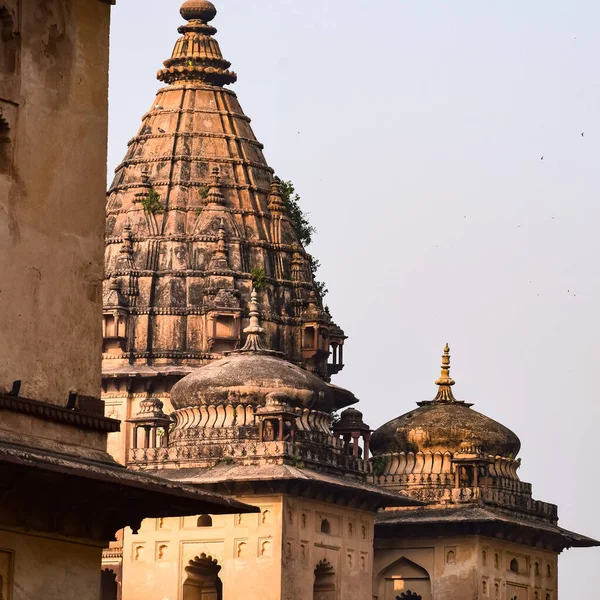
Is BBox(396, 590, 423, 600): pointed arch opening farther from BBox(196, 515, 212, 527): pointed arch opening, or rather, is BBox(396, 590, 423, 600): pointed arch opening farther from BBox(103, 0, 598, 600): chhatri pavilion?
BBox(196, 515, 212, 527): pointed arch opening

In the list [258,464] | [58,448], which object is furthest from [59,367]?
[258,464]

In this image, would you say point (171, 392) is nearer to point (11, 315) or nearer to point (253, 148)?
point (253, 148)

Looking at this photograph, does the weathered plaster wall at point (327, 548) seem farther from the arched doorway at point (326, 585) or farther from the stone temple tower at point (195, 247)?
the stone temple tower at point (195, 247)

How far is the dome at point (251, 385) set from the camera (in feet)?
164

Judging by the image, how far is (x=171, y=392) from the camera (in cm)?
5228

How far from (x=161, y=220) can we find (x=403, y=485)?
8796 millimetres

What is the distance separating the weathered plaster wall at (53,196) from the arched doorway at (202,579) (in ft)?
82.7

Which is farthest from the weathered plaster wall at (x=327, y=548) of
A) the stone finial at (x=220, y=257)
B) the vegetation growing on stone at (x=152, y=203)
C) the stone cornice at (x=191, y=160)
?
the stone cornice at (x=191, y=160)

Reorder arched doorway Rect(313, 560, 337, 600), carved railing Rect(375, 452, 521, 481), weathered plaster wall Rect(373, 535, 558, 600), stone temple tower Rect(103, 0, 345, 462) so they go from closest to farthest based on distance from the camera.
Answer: arched doorway Rect(313, 560, 337, 600), weathered plaster wall Rect(373, 535, 558, 600), carved railing Rect(375, 452, 521, 481), stone temple tower Rect(103, 0, 345, 462)

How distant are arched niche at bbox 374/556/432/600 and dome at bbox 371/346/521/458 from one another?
2606 millimetres


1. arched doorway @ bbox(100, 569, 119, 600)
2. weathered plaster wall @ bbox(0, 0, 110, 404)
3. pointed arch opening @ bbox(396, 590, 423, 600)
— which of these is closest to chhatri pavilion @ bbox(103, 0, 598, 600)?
pointed arch opening @ bbox(396, 590, 423, 600)

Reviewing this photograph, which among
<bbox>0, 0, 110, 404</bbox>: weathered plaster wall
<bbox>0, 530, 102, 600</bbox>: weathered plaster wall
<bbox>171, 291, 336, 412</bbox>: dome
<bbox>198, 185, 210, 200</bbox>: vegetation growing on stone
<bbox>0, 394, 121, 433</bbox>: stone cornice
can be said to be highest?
<bbox>198, 185, 210, 200</bbox>: vegetation growing on stone

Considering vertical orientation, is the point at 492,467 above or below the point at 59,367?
above

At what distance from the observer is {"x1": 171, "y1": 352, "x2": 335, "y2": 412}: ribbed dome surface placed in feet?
164
